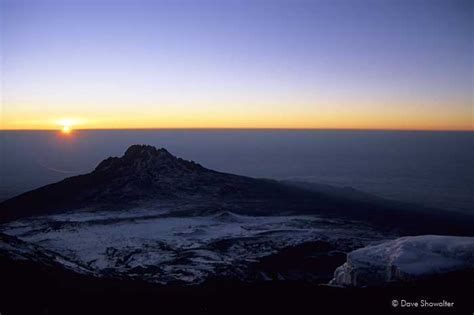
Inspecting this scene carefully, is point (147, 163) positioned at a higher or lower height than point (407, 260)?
higher

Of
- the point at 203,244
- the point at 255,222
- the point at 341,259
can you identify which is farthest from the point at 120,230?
the point at 341,259

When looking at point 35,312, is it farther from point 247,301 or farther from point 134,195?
point 134,195

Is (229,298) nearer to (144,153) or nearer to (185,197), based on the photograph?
(185,197)

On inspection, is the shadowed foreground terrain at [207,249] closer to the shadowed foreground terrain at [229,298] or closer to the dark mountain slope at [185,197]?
the shadowed foreground terrain at [229,298]

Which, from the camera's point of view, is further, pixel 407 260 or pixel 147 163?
pixel 147 163

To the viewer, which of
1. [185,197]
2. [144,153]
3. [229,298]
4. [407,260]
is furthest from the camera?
[144,153]
